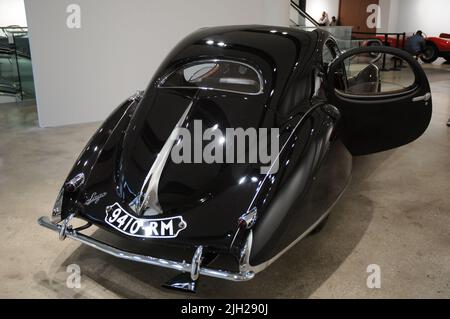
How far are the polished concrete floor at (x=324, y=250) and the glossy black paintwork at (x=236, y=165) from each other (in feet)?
1.03

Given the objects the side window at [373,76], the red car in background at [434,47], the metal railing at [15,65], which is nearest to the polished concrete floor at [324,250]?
the side window at [373,76]

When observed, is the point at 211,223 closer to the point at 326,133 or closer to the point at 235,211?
the point at 235,211

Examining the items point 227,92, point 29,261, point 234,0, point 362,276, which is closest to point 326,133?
point 227,92

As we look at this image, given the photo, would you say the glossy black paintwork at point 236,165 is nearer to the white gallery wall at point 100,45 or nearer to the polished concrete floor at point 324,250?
the polished concrete floor at point 324,250

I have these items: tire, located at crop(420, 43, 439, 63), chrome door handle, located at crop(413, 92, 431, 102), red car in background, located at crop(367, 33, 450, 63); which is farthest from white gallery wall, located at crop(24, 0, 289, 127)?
tire, located at crop(420, 43, 439, 63)

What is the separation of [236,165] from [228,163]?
46mm

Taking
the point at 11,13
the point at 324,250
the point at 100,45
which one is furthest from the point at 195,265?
the point at 11,13

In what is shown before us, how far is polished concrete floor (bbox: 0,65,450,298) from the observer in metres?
2.22

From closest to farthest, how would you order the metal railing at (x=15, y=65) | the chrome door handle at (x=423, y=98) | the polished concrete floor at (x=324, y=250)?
the polished concrete floor at (x=324, y=250)
the chrome door handle at (x=423, y=98)
the metal railing at (x=15, y=65)

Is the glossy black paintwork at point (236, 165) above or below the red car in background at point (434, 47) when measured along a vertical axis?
above

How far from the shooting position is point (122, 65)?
5461mm

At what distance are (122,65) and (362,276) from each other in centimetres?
415

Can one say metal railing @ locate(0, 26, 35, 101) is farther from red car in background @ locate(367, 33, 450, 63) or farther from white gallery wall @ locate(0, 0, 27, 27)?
red car in background @ locate(367, 33, 450, 63)

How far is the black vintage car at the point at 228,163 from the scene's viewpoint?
6.55 ft
